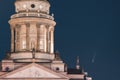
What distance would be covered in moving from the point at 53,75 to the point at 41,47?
23.2 ft

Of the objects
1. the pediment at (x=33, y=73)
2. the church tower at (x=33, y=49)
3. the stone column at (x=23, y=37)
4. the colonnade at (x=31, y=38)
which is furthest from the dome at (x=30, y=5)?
the pediment at (x=33, y=73)

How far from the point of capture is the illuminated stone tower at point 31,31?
96.4 metres

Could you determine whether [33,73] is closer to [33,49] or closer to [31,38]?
[33,49]

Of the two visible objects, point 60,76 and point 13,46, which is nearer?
point 60,76

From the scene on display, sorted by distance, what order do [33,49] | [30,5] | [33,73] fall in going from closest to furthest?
[33,73], [33,49], [30,5]

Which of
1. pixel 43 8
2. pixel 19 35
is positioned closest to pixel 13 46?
pixel 19 35

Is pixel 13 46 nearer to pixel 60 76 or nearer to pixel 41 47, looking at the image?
pixel 41 47

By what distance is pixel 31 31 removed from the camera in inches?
3831

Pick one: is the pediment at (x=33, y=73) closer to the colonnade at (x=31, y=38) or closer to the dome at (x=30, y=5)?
the colonnade at (x=31, y=38)

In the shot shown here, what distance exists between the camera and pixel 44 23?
9838cm

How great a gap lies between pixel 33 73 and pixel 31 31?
335 inches

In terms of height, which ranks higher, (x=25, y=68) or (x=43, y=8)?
(x=43, y=8)

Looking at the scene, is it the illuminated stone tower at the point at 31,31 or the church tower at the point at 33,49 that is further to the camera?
the illuminated stone tower at the point at 31,31

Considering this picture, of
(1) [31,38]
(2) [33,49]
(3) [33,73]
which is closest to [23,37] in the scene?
(1) [31,38]
